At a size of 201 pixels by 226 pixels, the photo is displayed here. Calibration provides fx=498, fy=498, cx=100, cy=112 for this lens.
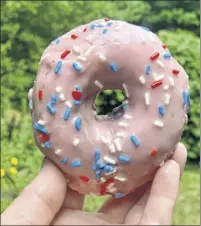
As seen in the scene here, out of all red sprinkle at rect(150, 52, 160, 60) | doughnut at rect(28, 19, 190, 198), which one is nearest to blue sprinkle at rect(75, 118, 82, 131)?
doughnut at rect(28, 19, 190, 198)

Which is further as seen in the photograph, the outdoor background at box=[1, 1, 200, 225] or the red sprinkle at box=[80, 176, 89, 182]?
the outdoor background at box=[1, 1, 200, 225]

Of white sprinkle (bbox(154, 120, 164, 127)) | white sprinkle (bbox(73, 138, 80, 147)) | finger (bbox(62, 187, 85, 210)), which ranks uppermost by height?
white sprinkle (bbox(154, 120, 164, 127))

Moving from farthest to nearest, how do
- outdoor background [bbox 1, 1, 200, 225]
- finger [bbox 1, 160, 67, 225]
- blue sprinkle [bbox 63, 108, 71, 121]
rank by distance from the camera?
1. outdoor background [bbox 1, 1, 200, 225]
2. blue sprinkle [bbox 63, 108, 71, 121]
3. finger [bbox 1, 160, 67, 225]

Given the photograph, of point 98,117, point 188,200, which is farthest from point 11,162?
point 98,117

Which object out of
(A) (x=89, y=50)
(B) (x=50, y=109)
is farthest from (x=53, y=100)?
(A) (x=89, y=50)

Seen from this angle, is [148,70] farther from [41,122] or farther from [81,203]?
[81,203]

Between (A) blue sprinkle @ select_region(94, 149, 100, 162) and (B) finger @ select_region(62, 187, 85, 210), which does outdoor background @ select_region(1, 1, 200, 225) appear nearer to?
(B) finger @ select_region(62, 187, 85, 210)

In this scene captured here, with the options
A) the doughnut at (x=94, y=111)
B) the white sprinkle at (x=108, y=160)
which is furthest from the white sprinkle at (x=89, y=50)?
the white sprinkle at (x=108, y=160)
